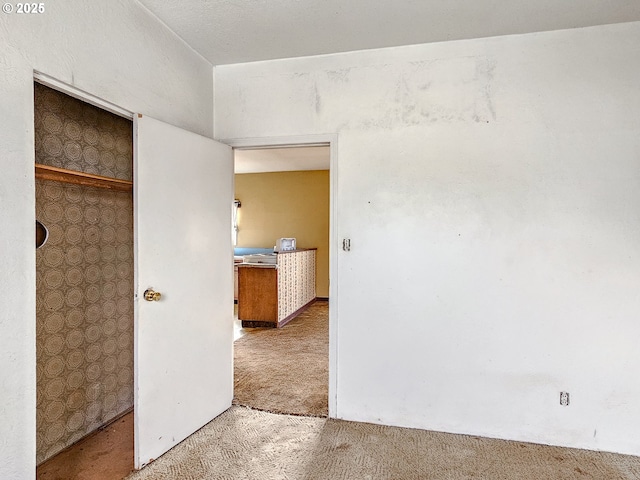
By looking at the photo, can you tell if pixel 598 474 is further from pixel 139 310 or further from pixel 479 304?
pixel 139 310

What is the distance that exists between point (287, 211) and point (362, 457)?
555cm

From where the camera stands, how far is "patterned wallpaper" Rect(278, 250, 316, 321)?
5.20m

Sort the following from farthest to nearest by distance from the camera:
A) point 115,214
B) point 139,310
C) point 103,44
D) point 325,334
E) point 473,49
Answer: point 325,334
point 115,214
point 473,49
point 139,310
point 103,44

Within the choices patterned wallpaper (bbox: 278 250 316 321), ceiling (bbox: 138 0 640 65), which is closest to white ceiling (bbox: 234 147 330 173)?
patterned wallpaper (bbox: 278 250 316 321)

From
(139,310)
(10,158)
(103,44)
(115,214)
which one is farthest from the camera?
(115,214)

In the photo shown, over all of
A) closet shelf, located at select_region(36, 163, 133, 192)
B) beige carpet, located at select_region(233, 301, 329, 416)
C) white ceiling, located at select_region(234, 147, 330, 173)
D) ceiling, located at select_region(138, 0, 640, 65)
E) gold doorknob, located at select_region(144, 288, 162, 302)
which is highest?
ceiling, located at select_region(138, 0, 640, 65)

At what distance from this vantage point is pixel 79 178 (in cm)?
220

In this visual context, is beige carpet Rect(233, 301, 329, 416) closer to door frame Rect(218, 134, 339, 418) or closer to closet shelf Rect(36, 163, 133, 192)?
door frame Rect(218, 134, 339, 418)

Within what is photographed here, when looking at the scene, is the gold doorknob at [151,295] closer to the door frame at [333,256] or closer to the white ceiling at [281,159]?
the door frame at [333,256]

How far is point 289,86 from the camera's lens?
2.68m

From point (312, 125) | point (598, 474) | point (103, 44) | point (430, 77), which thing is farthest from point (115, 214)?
point (598, 474)

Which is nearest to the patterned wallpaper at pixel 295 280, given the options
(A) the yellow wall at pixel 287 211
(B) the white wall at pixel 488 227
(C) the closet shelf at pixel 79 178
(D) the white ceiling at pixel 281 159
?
(A) the yellow wall at pixel 287 211

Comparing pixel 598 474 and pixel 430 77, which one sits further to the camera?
pixel 430 77

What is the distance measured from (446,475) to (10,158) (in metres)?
2.44
